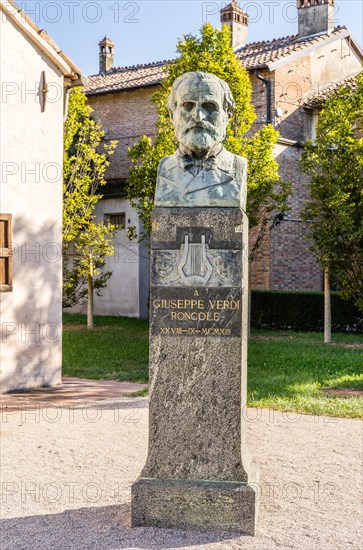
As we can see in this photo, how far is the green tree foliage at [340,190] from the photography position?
15516 millimetres

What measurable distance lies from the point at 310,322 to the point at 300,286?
2803 millimetres

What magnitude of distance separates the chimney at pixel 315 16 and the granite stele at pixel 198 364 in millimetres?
21442

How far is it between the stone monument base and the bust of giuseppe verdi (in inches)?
74.3

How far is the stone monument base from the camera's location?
4.96 metres

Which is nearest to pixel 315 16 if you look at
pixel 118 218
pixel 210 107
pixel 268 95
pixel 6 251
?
pixel 268 95

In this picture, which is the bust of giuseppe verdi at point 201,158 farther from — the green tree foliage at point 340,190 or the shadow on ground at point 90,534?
the green tree foliage at point 340,190

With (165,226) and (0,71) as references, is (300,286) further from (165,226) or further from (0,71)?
(165,226)

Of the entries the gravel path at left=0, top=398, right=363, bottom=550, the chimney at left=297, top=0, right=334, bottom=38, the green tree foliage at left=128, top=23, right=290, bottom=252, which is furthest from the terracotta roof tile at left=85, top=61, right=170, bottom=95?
the gravel path at left=0, top=398, right=363, bottom=550

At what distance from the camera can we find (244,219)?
5.08 meters

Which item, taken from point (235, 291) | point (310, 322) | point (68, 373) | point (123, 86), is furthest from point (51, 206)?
point (123, 86)

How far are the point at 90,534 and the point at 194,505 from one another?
27.9 inches

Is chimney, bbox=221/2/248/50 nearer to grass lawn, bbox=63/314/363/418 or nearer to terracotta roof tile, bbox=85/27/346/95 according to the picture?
A: terracotta roof tile, bbox=85/27/346/95

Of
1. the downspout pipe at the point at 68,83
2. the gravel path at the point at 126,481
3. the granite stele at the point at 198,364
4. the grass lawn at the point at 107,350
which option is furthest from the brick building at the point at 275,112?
the granite stele at the point at 198,364

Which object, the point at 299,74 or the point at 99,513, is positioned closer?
the point at 99,513
